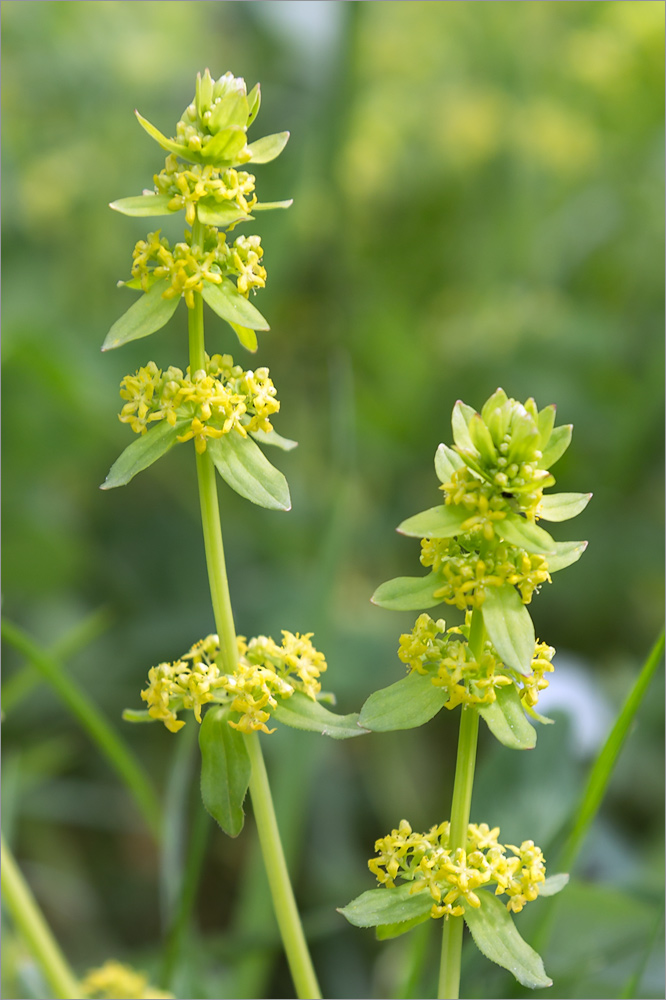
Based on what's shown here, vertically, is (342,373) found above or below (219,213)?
above

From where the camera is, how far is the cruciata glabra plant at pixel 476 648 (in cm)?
38

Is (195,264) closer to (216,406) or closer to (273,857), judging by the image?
(216,406)

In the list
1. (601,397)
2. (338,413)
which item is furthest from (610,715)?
(601,397)

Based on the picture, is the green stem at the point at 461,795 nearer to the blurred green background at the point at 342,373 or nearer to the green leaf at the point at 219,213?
the green leaf at the point at 219,213

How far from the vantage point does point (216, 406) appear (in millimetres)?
420

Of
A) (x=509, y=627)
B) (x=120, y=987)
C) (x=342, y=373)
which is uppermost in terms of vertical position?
(x=342, y=373)

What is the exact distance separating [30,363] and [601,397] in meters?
0.81

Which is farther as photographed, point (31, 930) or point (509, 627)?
point (31, 930)

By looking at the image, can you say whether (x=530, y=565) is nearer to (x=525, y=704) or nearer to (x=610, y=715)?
(x=525, y=704)

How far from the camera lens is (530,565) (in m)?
0.39

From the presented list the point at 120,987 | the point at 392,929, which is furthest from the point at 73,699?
the point at 392,929

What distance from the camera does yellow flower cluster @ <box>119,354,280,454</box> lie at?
0.41 meters

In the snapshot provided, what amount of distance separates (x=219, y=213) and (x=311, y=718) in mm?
215

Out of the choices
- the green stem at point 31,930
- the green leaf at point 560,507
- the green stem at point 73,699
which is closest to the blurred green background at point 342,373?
the green stem at point 73,699
